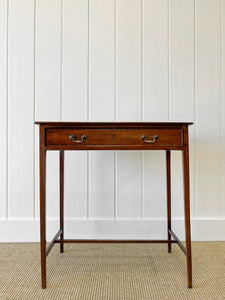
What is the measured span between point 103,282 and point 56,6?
1888 mm

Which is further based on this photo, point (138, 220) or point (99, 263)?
point (138, 220)

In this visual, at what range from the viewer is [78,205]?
1.95 meters

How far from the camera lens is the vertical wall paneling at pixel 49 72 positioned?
1.94 m

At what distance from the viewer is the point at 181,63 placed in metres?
1.95

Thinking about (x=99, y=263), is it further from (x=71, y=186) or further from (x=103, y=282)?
(x=71, y=186)

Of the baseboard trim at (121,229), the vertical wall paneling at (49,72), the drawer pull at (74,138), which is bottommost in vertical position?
the baseboard trim at (121,229)

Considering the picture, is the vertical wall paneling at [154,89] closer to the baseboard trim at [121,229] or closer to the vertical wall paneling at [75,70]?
the baseboard trim at [121,229]

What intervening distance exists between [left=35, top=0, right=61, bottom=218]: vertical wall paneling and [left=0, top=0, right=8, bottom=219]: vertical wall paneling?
0.23 m

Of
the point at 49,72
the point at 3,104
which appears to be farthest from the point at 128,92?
the point at 3,104

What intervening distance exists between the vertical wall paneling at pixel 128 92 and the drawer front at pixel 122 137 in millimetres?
610

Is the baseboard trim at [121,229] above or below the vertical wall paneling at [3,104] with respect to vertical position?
below

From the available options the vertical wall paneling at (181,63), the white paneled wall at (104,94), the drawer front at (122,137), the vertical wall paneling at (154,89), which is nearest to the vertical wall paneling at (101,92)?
the white paneled wall at (104,94)

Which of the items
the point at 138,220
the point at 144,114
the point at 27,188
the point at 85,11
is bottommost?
the point at 138,220

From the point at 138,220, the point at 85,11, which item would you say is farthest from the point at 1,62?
the point at 138,220
